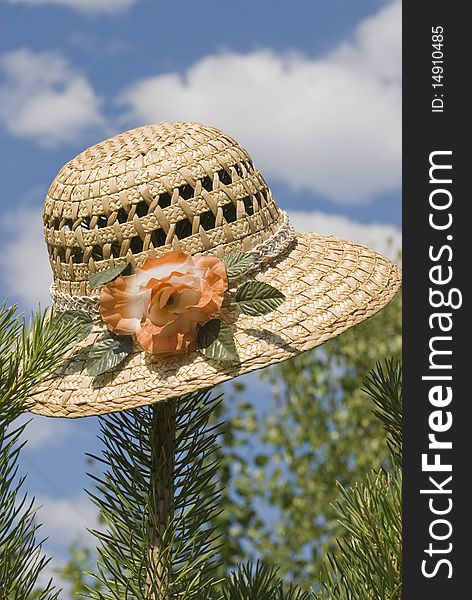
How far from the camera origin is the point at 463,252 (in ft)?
4.06

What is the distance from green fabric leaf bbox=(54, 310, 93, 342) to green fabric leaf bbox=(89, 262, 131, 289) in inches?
2.8

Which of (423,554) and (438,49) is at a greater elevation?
(438,49)

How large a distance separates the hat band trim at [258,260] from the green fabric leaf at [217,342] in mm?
111

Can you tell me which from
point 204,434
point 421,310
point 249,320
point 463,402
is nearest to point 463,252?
point 421,310

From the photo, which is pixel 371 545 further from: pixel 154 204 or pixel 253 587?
pixel 154 204

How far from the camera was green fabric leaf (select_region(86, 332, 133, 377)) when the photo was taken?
4.09ft

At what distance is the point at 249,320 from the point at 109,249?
23 centimetres

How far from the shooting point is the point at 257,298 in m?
1.26

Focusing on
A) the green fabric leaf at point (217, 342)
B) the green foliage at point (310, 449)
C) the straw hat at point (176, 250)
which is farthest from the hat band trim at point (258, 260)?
the green foliage at point (310, 449)

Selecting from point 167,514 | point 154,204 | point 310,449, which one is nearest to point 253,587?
point 167,514

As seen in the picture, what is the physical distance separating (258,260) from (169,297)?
16 cm

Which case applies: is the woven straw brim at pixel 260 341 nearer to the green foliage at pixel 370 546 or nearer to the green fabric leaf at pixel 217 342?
the green fabric leaf at pixel 217 342

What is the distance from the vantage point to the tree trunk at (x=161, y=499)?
1.25m

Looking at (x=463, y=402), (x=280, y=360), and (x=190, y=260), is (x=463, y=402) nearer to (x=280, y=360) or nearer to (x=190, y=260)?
(x=280, y=360)
